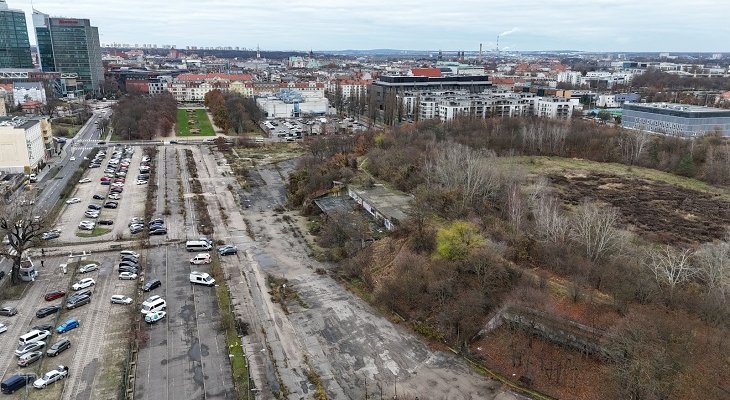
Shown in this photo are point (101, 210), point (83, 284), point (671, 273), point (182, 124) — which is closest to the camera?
point (671, 273)

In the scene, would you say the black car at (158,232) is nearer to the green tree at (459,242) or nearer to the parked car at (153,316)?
the parked car at (153,316)

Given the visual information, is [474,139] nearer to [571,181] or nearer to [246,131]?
[571,181]

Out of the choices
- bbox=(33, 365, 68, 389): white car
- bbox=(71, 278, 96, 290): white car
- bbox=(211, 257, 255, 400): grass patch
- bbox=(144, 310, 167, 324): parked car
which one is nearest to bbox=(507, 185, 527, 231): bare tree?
bbox=(211, 257, 255, 400): grass patch

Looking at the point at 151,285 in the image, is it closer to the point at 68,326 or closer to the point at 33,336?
the point at 68,326

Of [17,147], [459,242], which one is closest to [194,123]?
[17,147]

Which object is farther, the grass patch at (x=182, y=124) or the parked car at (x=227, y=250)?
the grass patch at (x=182, y=124)

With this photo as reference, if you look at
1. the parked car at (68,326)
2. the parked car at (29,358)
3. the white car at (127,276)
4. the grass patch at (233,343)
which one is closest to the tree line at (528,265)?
the grass patch at (233,343)

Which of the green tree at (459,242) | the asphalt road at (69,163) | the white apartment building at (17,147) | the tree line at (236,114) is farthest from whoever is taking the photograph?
the tree line at (236,114)
